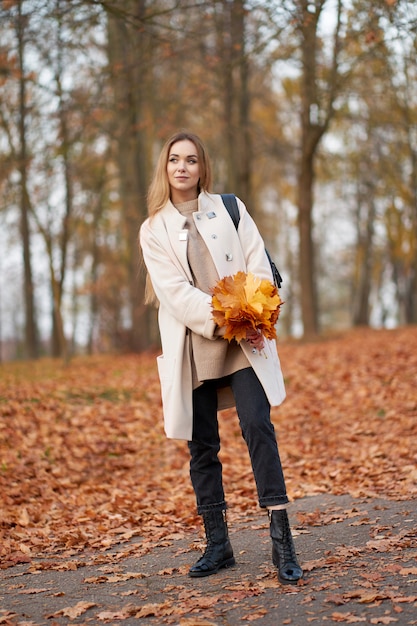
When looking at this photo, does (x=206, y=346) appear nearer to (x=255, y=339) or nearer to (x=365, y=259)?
(x=255, y=339)

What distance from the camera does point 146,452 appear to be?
850cm

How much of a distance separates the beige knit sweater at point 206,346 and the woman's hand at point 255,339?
Result: 141 millimetres

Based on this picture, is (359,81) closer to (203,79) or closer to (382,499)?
(203,79)

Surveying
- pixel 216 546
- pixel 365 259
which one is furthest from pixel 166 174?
pixel 365 259

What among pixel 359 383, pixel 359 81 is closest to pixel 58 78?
pixel 359 81

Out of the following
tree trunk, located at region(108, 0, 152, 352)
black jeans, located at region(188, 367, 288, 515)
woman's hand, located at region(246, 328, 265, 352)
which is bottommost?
black jeans, located at region(188, 367, 288, 515)

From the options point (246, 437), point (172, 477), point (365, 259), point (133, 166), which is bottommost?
point (172, 477)

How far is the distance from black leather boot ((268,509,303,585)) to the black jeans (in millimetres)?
84

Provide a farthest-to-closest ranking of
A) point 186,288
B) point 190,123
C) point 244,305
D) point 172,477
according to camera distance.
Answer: point 190,123
point 172,477
point 186,288
point 244,305

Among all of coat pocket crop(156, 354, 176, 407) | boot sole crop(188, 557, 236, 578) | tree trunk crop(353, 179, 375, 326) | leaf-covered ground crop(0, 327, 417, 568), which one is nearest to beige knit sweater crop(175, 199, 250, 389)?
coat pocket crop(156, 354, 176, 407)

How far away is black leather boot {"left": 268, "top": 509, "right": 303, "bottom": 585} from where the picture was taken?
4.04m

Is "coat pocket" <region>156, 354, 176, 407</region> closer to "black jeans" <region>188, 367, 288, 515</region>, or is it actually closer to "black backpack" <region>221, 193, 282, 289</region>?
"black jeans" <region>188, 367, 288, 515</region>

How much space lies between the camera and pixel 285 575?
4000 millimetres

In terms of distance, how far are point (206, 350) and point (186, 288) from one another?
14.2 inches
